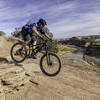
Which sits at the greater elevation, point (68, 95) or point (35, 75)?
point (35, 75)

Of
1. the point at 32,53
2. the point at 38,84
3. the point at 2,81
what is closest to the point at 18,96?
the point at 2,81

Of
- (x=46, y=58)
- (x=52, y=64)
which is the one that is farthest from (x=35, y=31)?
(x=52, y=64)

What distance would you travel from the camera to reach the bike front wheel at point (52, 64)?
22.6ft

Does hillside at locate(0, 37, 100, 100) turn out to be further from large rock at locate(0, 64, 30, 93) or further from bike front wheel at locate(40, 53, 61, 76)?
bike front wheel at locate(40, 53, 61, 76)

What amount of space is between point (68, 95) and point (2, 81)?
3.44 m

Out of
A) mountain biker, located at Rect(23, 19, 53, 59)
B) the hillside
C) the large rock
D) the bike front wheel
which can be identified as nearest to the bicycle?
the bike front wheel

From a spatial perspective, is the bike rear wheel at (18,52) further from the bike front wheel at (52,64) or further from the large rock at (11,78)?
the large rock at (11,78)

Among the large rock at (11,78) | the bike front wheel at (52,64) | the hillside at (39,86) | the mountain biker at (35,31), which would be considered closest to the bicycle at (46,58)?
the bike front wheel at (52,64)

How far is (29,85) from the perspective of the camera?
6898 millimetres

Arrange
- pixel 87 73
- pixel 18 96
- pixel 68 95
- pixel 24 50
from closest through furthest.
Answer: pixel 18 96
pixel 68 95
pixel 24 50
pixel 87 73

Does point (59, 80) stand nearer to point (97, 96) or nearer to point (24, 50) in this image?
point (97, 96)

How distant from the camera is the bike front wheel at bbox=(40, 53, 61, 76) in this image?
6.88 meters

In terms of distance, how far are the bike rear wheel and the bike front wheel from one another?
1.72m

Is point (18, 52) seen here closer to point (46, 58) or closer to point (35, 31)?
point (35, 31)
